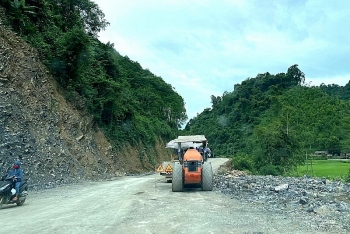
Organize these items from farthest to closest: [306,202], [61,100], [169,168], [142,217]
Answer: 1. [61,100]
2. [169,168]
3. [306,202]
4. [142,217]

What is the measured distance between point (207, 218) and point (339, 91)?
296 feet

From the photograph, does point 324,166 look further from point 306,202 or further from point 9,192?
point 9,192

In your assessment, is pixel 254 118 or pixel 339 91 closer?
pixel 254 118

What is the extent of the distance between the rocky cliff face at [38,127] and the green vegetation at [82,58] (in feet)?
5.06

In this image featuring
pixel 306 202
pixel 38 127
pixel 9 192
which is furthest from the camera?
pixel 38 127

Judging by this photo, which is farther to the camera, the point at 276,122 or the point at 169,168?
the point at 276,122

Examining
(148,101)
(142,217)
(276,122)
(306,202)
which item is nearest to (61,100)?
(142,217)

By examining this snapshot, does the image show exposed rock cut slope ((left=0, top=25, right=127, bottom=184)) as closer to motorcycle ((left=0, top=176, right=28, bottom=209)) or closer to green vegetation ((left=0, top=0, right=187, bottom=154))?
green vegetation ((left=0, top=0, right=187, bottom=154))

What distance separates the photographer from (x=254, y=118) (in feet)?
283

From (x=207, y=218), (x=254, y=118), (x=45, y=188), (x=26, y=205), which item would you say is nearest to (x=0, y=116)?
(x=45, y=188)

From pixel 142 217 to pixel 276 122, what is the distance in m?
42.6

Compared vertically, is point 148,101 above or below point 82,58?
above

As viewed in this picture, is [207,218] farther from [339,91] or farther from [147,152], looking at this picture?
[339,91]

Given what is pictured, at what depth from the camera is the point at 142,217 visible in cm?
1125
